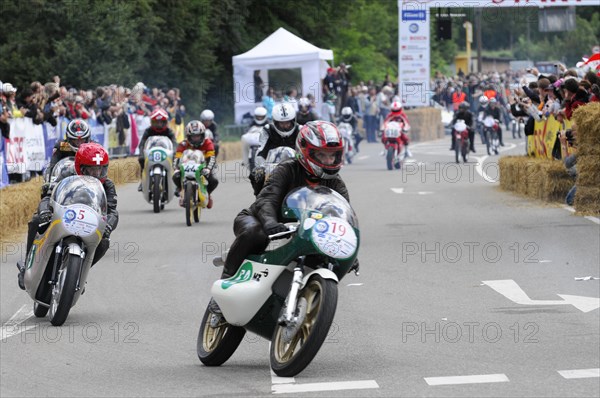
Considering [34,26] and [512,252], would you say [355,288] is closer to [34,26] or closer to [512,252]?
[512,252]

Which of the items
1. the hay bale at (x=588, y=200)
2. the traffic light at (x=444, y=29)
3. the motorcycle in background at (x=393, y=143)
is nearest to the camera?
the hay bale at (x=588, y=200)

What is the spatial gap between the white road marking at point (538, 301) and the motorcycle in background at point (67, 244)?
3566 mm

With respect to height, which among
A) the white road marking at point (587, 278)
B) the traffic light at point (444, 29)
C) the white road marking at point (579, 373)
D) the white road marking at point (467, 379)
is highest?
the traffic light at point (444, 29)

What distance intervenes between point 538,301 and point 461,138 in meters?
22.7

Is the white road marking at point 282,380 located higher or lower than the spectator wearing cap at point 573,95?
lower

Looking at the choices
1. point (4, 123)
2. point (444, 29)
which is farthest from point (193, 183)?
point (444, 29)

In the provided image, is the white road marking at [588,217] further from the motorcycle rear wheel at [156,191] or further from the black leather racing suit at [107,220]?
the black leather racing suit at [107,220]

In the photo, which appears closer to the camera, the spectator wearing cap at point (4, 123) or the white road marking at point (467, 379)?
the white road marking at point (467, 379)

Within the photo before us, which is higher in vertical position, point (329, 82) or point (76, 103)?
point (76, 103)

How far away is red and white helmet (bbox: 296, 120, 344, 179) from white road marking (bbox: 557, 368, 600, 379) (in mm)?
1827

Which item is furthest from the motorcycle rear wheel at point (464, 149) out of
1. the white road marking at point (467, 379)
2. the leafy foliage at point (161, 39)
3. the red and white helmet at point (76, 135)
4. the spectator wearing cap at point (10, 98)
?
the white road marking at point (467, 379)

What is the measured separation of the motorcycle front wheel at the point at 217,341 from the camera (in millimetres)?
8695

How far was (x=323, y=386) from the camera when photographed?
311 inches

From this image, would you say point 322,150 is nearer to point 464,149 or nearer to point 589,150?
point 589,150
